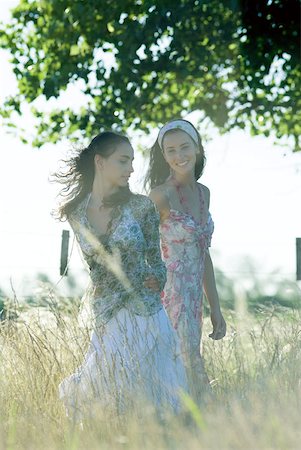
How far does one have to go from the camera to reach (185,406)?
16.1 feet

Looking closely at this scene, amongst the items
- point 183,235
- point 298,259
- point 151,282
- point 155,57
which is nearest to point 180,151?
point 183,235

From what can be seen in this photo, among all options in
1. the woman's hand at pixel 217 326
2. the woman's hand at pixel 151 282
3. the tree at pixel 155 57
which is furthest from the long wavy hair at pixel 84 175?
the tree at pixel 155 57

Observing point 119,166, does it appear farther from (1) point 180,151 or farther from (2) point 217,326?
(2) point 217,326

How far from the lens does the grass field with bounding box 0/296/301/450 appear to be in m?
4.07

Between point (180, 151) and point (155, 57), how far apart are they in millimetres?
8539

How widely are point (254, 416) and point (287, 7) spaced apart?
35.4ft

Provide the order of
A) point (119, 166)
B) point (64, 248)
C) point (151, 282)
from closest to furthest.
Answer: point (151, 282) → point (119, 166) → point (64, 248)

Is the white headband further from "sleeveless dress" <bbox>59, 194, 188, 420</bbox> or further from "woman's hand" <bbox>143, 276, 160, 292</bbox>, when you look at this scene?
"woman's hand" <bbox>143, 276, 160, 292</bbox>

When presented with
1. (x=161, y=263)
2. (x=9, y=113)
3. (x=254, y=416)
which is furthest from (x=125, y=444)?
(x=9, y=113)

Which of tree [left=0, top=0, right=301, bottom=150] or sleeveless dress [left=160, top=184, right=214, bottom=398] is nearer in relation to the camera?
sleeveless dress [left=160, top=184, right=214, bottom=398]

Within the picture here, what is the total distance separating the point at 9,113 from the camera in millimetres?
15664

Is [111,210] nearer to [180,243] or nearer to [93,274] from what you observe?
[93,274]

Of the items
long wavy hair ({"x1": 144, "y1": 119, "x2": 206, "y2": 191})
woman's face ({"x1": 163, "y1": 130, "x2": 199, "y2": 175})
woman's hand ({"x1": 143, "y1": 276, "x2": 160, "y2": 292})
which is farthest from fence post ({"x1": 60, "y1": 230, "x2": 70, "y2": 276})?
woman's hand ({"x1": 143, "y1": 276, "x2": 160, "y2": 292})

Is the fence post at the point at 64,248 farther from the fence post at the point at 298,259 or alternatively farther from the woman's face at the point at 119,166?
the woman's face at the point at 119,166
